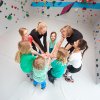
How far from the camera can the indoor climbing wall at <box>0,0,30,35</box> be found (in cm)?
200

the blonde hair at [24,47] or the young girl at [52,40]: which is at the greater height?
the young girl at [52,40]

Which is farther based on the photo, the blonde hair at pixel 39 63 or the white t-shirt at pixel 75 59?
the white t-shirt at pixel 75 59

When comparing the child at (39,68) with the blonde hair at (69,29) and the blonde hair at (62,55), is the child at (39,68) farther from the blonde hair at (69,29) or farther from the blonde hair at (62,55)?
the blonde hair at (69,29)

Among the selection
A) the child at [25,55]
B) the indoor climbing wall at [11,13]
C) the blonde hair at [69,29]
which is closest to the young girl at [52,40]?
the blonde hair at [69,29]

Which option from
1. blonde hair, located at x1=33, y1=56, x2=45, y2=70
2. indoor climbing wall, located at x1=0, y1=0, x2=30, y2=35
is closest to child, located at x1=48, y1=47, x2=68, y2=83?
blonde hair, located at x1=33, y1=56, x2=45, y2=70

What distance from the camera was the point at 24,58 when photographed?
144 cm

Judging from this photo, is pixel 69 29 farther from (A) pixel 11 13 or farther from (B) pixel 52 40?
(A) pixel 11 13

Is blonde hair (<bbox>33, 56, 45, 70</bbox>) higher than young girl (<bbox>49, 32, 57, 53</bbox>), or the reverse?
young girl (<bbox>49, 32, 57, 53</bbox>)

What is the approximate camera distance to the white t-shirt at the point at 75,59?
1458 millimetres

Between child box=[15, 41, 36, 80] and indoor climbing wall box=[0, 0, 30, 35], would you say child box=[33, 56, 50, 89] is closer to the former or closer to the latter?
child box=[15, 41, 36, 80]

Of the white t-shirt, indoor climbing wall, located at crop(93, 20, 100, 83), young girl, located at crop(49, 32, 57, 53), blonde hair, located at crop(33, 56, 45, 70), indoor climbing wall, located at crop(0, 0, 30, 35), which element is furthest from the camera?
indoor climbing wall, located at crop(0, 0, 30, 35)

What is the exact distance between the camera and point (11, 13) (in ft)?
6.89

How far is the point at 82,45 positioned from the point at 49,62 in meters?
0.27

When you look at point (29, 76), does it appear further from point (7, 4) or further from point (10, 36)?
point (7, 4)
